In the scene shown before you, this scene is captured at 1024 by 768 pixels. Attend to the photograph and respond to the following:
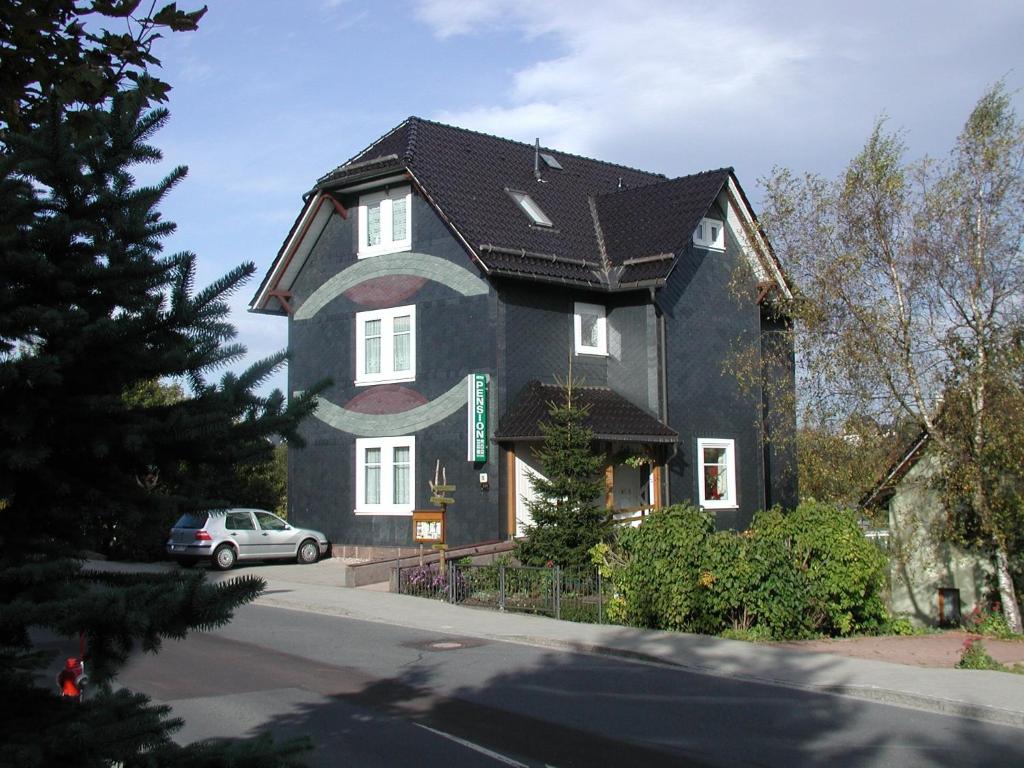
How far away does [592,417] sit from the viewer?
24984 mm

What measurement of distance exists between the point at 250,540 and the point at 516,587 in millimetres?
9840

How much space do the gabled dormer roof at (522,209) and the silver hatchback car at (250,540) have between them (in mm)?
6352

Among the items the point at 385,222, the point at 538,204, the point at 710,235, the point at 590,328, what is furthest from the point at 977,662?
the point at 385,222

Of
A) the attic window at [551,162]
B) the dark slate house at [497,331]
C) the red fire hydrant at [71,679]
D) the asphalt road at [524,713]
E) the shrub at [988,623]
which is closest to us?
the red fire hydrant at [71,679]

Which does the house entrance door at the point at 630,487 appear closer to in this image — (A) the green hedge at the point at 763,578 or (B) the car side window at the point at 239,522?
(B) the car side window at the point at 239,522

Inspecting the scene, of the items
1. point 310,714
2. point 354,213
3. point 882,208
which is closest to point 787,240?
point 882,208

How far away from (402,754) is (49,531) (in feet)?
16.3

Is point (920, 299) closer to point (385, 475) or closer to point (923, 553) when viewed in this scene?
point (923, 553)

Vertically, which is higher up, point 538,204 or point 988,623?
point 538,204

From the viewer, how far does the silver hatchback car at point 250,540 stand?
85.0ft

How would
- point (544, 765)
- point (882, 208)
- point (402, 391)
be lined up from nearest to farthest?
point (544, 765), point (882, 208), point (402, 391)

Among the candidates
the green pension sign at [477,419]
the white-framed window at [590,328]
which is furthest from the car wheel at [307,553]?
the white-framed window at [590,328]

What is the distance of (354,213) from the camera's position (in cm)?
2855

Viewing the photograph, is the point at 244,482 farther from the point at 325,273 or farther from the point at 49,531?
the point at 325,273
